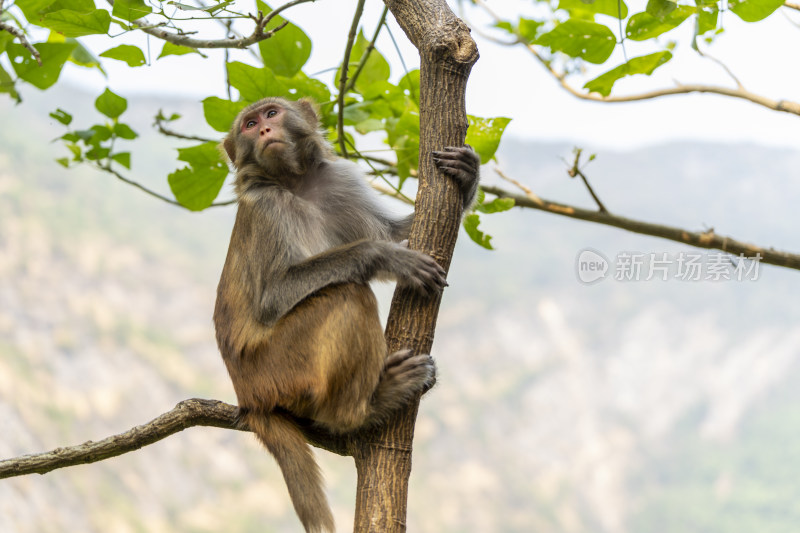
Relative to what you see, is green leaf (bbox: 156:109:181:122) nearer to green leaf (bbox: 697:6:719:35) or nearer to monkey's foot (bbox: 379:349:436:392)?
monkey's foot (bbox: 379:349:436:392)

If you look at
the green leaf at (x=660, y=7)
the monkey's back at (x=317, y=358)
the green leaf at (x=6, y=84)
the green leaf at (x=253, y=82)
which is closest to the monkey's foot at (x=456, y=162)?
the monkey's back at (x=317, y=358)

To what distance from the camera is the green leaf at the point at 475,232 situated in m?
4.26

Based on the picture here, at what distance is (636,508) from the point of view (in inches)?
815

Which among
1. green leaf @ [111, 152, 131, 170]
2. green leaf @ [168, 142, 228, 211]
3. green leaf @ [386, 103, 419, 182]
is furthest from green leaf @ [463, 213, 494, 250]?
green leaf @ [111, 152, 131, 170]

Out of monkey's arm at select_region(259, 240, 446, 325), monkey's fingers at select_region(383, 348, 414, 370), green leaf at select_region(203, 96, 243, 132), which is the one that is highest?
green leaf at select_region(203, 96, 243, 132)

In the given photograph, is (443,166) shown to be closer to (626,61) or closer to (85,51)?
(626,61)

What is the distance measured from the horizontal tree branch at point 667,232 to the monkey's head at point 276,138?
1.31m

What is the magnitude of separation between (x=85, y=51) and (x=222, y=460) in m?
14.8

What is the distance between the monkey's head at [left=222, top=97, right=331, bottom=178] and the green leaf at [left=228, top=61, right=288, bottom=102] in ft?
0.58

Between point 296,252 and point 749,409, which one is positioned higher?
point 749,409

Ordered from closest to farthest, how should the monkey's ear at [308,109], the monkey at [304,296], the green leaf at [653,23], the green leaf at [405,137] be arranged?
the monkey at [304,296], the green leaf at [653,23], the green leaf at [405,137], the monkey's ear at [308,109]

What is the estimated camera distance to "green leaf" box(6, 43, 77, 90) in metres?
4.02

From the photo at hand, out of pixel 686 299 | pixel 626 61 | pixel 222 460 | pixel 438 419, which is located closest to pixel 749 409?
pixel 686 299

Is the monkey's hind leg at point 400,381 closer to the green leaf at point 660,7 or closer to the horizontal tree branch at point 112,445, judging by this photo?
the horizontal tree branch at point 112,445
